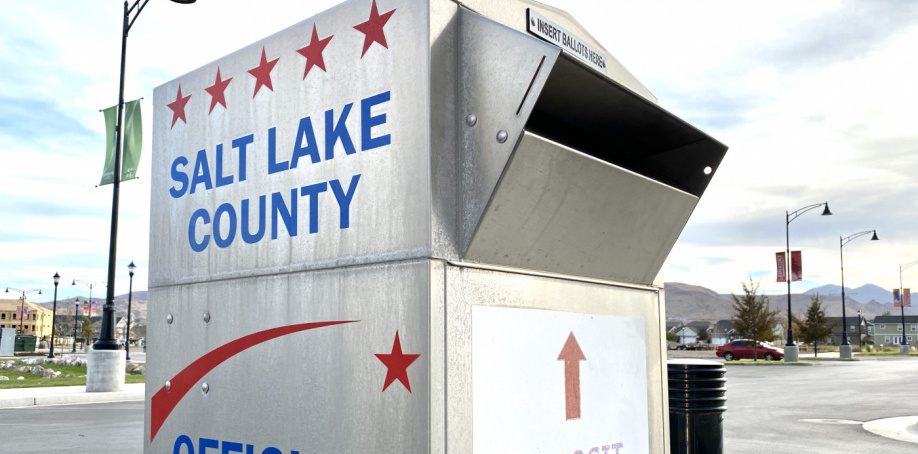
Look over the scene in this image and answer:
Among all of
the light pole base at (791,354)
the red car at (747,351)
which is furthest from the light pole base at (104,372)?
the red car at (747,351)

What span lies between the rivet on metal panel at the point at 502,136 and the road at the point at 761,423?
31.2 feet

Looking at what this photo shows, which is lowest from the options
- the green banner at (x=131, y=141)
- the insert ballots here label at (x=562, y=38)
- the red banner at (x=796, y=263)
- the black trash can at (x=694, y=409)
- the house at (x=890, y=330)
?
the house at (x=890, y=330)

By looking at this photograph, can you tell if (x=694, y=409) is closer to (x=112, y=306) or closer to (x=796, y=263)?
(x=112, y=306)

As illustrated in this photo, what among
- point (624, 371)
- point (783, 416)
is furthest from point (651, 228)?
point (783, 416)

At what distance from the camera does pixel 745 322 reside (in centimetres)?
4675

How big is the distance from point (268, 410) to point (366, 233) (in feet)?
2.58

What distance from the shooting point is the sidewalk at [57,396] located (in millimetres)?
16859

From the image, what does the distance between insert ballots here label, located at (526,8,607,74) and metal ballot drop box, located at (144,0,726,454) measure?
0.01 m

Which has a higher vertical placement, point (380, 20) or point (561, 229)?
point (380, 20)

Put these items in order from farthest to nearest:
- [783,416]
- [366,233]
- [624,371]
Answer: [783,416], [624,371], [366,233]

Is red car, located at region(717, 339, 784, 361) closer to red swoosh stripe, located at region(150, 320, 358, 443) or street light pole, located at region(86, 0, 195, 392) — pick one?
street light pole, located at region(86, 0, 195, 392)

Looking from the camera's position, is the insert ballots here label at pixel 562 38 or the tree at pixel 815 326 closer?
the insert ballots here label at pixel 562 38

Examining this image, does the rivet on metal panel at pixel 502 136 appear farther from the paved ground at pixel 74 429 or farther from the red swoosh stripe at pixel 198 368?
the paved ground at pixel 74 429

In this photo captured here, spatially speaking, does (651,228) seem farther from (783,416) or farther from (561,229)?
(783,416)
